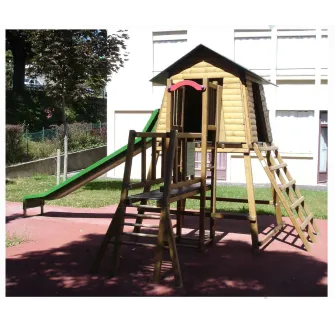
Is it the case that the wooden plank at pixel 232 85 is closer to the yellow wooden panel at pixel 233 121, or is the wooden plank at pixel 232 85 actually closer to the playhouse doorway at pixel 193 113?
the yellow wooden panel at pixel 233 121

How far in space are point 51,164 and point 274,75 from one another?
32.0 ft

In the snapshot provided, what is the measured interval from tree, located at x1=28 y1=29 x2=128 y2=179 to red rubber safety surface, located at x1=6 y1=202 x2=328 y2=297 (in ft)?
20.1

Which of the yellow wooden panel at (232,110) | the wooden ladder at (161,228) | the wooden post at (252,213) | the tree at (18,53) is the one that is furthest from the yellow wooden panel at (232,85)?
the tree at (18,53)

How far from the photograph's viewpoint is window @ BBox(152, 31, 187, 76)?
1683 centimetres

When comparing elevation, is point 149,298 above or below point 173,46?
below

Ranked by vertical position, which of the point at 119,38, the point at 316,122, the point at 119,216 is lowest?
the point at 119,216

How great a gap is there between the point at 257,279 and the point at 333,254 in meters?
1.01

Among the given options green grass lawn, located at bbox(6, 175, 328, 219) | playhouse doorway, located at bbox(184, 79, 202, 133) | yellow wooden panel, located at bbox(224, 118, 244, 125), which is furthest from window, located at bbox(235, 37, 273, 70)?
yellow wooden panel, located at bbox(224, 118, 244, 125)

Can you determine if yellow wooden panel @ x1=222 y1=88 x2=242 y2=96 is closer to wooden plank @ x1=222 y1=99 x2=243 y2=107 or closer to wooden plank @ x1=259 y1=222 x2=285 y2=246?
wooden plank @ x1=222 y1=99 x2=243 y2=107

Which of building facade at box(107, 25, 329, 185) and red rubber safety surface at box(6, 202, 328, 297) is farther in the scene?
building facade at box(107, 25, 329, 185)

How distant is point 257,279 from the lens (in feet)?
20.1
